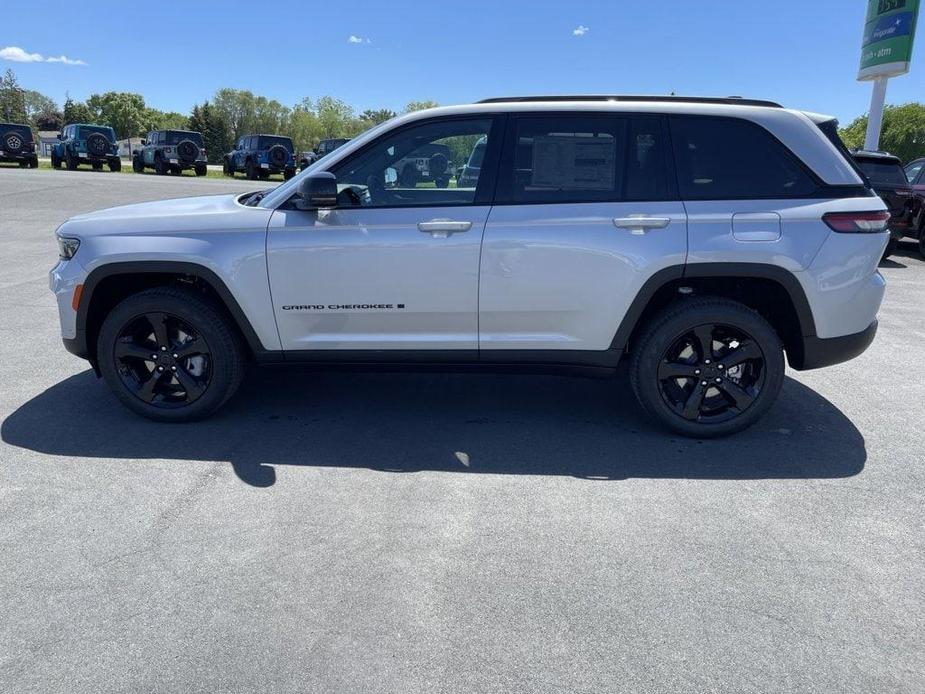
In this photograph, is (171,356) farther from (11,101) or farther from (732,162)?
(11,101)

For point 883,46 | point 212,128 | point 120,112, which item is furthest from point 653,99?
point 120,112

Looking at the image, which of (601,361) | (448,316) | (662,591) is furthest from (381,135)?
(662,591)

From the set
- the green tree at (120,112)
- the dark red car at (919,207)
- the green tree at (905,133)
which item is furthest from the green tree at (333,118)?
the dark red car at (919,207)

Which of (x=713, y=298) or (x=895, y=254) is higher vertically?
(x=713, y=298)

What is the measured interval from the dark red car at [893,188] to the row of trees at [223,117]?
79.8 meters

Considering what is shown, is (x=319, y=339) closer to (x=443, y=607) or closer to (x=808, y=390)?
(x=443, y=607)

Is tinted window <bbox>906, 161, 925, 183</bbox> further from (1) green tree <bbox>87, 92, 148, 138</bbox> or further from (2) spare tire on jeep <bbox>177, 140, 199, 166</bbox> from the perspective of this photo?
(1) green tree <bbox>87, 92, 148, 138</bbox>

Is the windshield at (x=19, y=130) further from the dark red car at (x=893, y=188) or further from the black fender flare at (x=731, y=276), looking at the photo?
the black fender flare at (x=731, y=276)

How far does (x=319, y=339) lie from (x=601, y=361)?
165cm

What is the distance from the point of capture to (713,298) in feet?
13.3

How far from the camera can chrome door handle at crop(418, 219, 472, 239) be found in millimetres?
3881

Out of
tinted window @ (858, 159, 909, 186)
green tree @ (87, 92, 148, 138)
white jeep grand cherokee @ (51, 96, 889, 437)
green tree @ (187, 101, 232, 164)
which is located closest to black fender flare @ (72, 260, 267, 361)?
white jeep grand cherokee @ (51, 96, 889, 437)

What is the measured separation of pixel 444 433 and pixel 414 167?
159 cm

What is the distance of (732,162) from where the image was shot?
3963mm
